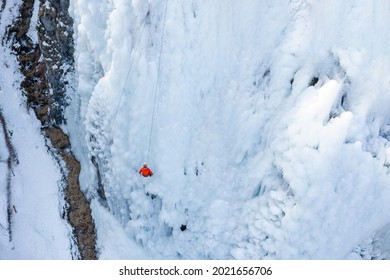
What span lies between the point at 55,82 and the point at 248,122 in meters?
9.42

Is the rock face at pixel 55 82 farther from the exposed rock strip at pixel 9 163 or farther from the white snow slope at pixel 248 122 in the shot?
the white snow slope at pixel 248 122

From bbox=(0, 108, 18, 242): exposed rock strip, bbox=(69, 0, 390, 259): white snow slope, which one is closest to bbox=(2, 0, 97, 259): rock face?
bbox=(0, 108, 18, 242): exposed rock strip

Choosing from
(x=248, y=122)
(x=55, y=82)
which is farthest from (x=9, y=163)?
(x=248, y=122)

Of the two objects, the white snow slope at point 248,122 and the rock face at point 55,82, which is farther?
the rock face at point 55,82

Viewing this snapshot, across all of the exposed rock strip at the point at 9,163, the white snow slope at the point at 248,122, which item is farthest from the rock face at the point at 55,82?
the white snow slope at the point at 248,122

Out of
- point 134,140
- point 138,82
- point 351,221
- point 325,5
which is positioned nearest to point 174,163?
point 134,140

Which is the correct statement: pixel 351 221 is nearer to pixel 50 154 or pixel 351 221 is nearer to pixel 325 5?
pixel 325 5

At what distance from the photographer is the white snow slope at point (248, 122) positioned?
1125 centimetres

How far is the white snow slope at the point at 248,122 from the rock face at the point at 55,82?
8.42 feet

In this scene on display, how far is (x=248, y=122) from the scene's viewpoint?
474 inches

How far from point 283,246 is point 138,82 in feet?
23.1

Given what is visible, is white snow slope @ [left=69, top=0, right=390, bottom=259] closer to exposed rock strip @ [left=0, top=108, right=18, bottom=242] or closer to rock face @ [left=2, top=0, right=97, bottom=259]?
rock face @ [left=2, top=0, right=97, bottom=259]

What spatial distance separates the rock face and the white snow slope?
2.57 meters

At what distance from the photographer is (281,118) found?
38.2 feet
